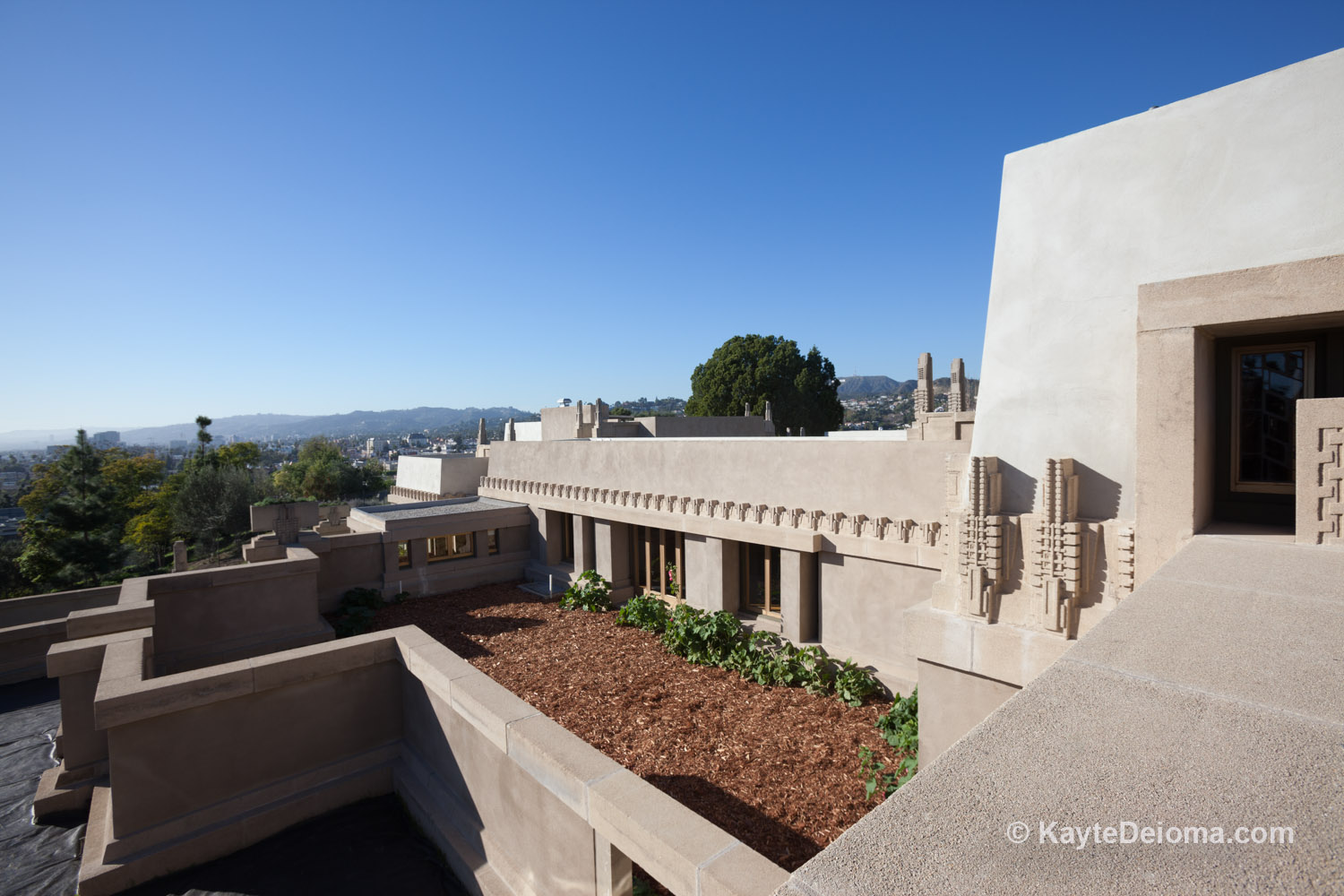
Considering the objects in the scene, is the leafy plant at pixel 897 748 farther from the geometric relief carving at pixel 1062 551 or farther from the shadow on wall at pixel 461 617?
the shadow on wall at pixel 461 617

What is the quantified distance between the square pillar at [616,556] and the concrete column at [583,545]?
1.44 feet

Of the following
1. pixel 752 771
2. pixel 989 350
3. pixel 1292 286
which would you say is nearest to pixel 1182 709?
pixel 1292 286

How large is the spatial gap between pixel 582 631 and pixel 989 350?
10032mm

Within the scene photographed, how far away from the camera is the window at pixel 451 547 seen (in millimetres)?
17562

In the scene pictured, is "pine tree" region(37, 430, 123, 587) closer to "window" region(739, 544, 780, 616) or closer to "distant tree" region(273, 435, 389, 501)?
"distant tree" region(273, 435, 389, 501)

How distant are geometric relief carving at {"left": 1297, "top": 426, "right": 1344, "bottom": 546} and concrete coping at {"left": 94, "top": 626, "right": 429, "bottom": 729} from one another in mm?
8226

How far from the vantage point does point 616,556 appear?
1555 cm

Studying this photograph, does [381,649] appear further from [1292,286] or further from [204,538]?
[204,538]

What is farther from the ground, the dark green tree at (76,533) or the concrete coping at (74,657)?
the concrete coping at (74,657)

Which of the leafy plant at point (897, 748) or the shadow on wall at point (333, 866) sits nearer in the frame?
the shadow on wall at point (333, 866)

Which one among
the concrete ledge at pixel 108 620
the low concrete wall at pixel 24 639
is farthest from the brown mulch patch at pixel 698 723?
the low concrete wall at pixel 24 639

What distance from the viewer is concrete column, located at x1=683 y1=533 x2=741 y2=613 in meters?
12.7

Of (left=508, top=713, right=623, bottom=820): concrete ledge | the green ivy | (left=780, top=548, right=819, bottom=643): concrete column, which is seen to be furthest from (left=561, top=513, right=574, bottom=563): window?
(left=508, top=713, right=623, bottom=820): concrete ledge

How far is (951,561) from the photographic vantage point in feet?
22.2
